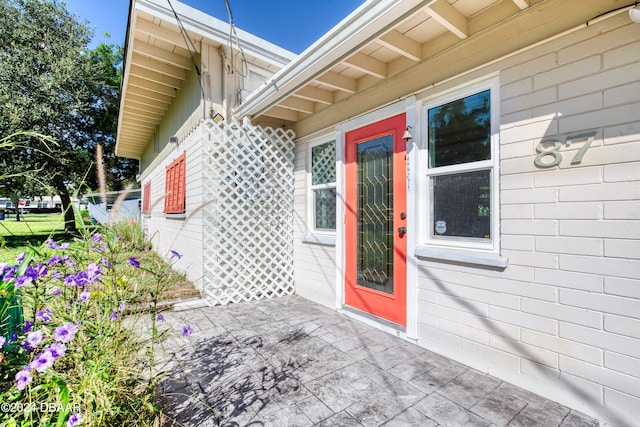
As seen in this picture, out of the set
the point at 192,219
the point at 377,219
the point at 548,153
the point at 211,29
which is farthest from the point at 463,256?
the point at 211,29

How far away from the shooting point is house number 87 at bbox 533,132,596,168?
183cm

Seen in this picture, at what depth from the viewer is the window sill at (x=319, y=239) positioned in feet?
12.6

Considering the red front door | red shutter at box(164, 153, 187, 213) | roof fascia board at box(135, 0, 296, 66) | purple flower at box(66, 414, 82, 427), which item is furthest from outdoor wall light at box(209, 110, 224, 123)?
purple flower at box(66, 414, 82, 427)

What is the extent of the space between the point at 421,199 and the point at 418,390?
1511 millimetres

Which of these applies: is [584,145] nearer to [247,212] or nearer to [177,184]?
[247,212]

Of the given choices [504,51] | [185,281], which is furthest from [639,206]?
[185,281]

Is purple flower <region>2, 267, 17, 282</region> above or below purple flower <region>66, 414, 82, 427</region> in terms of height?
above

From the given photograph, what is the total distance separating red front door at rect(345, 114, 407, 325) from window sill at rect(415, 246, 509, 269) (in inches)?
10.1

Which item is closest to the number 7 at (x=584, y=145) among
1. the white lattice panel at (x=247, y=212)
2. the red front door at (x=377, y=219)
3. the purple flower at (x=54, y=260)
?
the red front door at (x=377, y=219)

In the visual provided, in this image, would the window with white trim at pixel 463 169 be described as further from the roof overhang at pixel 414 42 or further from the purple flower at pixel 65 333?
the purple flower at pixel 65 333

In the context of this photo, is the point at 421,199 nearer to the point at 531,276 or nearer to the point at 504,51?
the point at 531,276

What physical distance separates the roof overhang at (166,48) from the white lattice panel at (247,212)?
119 centimetres

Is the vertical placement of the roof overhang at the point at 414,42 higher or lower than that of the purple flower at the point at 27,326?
higher

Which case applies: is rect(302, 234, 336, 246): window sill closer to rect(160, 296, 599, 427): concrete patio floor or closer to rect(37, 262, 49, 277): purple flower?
rect(160, 296, 599, 427): concrete patio floor
